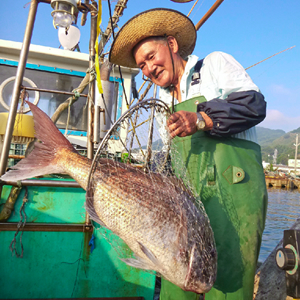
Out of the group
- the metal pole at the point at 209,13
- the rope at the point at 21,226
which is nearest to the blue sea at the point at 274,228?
the metal pole at the point at 209,13

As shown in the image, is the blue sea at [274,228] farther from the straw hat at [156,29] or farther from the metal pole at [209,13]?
the straw hat at [156,29]

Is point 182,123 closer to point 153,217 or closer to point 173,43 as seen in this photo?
point 153,217

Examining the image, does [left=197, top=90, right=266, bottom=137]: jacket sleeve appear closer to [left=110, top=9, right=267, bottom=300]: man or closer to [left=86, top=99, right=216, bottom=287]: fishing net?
[left=110, top=9, right=267, bottom=300]: man

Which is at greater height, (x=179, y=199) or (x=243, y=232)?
(x=179, y=199)

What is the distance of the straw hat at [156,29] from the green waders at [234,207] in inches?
41.1

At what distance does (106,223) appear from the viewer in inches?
69.6

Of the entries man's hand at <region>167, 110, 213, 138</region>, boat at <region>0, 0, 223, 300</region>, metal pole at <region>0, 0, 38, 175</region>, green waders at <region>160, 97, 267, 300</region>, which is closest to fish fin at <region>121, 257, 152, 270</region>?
green waders at <region>160, 97, 267, 300</region>

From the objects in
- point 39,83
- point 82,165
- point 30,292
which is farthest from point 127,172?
point 39,83

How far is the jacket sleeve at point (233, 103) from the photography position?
71.2 inches

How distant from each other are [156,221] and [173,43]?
167 centimetres

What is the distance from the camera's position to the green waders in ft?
6.32

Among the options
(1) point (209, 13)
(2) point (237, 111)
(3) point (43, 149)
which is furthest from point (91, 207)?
(1) point (209, 13)

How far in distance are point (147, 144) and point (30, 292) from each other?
224 cm

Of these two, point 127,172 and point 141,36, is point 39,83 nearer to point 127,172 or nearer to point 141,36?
point 141,36
